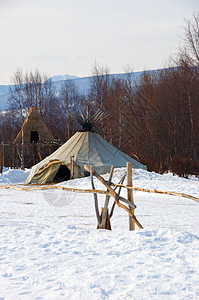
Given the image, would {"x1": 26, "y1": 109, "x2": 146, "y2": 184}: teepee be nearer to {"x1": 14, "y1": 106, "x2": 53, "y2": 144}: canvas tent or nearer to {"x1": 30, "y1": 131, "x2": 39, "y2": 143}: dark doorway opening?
{"x1": 14, "y1": 106, "x2": 53, "y2": 144}: canvas tent

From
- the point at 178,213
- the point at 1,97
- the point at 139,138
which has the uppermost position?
the point at 1,97

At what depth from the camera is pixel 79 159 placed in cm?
1405

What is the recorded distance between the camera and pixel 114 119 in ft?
80.1

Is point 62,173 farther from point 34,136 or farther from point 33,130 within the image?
point 34,136

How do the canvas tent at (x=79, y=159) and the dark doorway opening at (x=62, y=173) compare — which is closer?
the canvas tent at (x=79, y=159)

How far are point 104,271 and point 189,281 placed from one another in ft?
2.48

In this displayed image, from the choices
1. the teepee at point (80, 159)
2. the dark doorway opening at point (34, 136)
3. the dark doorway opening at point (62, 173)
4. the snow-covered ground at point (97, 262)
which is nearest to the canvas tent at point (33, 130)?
the dark doorway opening at point (34, 136)

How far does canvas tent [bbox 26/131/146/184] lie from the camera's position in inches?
552

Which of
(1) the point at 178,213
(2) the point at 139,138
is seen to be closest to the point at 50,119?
(2) the point at 139,138

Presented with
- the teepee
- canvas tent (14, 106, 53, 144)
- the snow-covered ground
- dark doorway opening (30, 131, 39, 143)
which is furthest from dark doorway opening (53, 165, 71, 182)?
Result: the snow-covered ground

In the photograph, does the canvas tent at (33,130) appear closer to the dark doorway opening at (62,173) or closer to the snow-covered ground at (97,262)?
the dark doorway opening at (62,173)

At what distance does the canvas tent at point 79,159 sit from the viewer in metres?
14.0

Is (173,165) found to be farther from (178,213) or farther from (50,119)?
(50,119)

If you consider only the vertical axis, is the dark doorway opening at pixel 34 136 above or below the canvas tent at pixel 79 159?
above
